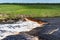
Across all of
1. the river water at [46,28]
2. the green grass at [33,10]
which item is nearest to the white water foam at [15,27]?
the river water at [46,28]

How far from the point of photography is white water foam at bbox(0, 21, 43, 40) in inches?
58.8

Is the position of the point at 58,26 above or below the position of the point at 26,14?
below

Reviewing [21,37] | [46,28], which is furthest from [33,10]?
[21,37]

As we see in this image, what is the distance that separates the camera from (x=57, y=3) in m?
1.89

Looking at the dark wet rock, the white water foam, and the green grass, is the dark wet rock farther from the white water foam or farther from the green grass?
the green grass

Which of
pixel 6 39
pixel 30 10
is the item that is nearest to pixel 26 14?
pixel 30 10

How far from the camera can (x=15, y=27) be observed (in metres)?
1.58

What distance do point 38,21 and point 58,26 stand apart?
0.23 m

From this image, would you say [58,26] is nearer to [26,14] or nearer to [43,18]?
[43,18]

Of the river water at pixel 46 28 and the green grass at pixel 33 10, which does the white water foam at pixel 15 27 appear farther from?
the green grass at pixel 33 10

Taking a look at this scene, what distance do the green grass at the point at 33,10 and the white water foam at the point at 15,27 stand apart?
132mm

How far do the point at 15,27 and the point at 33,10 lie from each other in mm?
331

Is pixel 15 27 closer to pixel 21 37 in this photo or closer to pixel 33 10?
pixel 21 37

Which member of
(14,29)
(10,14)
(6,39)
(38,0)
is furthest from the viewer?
(38,0)
